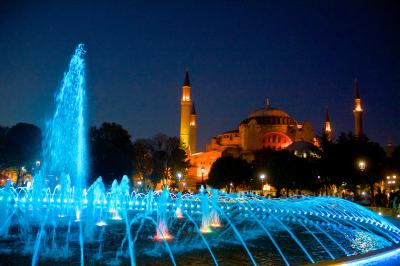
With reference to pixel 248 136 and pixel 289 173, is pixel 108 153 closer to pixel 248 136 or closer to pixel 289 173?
pixel 289 173

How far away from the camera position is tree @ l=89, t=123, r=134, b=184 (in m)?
40.8

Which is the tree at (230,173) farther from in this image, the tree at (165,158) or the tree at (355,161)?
the tree at (355,161)

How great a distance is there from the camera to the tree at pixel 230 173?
62.9m

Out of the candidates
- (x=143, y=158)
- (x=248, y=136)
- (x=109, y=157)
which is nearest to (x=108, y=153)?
(x=109, y=157)

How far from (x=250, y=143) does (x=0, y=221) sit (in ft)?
253

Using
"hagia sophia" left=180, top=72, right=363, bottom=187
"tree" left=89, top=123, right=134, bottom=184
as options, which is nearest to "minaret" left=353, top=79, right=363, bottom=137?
"hagia sophia" left=180, top=72, right=363, bottom=187

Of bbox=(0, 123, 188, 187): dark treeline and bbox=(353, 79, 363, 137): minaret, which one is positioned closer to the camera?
bbox=(0, 123, 188, 187): dark treeline

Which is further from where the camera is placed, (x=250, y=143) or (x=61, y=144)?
(x=250, y=143)

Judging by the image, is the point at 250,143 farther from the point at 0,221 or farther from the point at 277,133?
the point at 0,221

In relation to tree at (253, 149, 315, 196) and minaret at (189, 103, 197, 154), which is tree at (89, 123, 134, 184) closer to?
tree at (253, 149, 315, 196)

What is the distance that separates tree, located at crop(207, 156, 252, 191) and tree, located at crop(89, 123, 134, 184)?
1938 cm

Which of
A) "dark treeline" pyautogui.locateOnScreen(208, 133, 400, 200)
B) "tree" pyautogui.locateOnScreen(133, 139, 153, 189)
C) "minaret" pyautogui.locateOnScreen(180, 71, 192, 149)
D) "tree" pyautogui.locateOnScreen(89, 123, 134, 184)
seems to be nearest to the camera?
"dark treeline" pyautogui.locateOnScreen(208, 133, 400, 200)

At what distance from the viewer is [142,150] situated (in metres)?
59.3

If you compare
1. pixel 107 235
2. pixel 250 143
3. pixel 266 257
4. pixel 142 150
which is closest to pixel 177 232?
pixel 107 235
